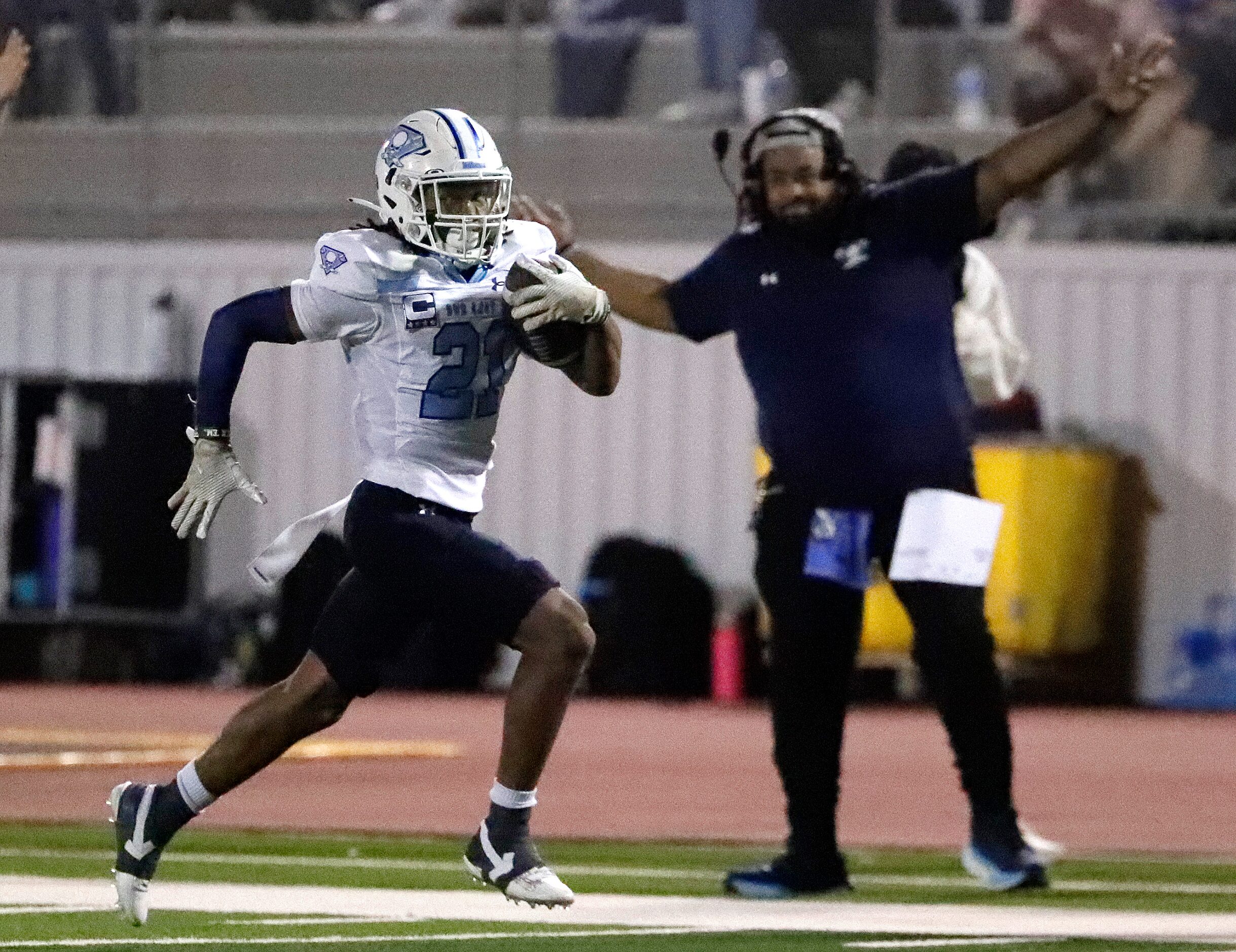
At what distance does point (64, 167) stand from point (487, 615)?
1434cm

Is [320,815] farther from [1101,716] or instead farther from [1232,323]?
[1232,323]

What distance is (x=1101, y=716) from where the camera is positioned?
678 inches

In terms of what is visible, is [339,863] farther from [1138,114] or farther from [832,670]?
[1138,114]

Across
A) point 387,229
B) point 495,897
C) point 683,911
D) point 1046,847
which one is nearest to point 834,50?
point 1046,847

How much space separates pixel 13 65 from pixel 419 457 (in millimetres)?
2556

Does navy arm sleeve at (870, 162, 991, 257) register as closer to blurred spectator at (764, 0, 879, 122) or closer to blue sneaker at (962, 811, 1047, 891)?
blue sneaker at (962, 811, 1047, 891)

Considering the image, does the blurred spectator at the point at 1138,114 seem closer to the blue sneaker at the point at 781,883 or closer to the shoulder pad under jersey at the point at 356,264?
the blue sneaker at the point at 781,883

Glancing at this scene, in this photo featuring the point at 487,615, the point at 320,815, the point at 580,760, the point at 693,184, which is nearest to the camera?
the point at 487,615

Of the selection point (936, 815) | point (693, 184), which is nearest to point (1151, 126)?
point (693, 184)

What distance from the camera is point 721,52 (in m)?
19.9

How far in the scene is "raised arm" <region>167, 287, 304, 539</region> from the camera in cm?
690

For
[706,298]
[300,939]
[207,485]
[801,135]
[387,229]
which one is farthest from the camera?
[706,298]

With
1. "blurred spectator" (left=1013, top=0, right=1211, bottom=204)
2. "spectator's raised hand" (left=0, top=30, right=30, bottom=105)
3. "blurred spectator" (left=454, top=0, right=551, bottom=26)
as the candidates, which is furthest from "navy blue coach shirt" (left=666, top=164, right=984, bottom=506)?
"blurred spectator" (left=454, top=0, right=551, bottom=26)

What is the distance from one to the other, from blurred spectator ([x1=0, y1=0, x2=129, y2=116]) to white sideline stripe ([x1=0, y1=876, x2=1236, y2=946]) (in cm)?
1310
